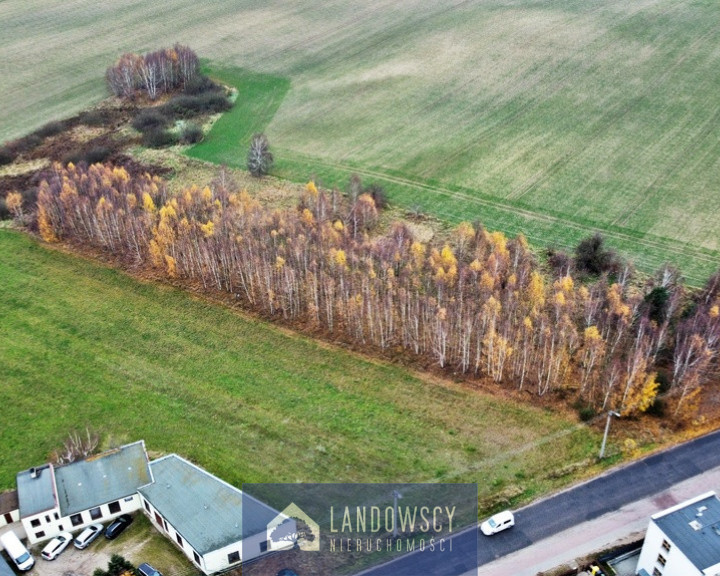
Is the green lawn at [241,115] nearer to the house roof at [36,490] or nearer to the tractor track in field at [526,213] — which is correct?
the tractor track in field at [526,213]

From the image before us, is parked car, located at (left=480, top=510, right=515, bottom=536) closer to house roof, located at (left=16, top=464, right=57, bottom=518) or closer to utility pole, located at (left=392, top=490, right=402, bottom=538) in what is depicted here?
utility pole, located at (left=392, top=490, right=402, bottom=538)

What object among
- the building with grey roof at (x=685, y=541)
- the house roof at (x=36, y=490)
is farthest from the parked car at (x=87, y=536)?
the building with grey roof at (x=685, y=541)

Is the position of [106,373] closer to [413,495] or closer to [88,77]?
[413,495]

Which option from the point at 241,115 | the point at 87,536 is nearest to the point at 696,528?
the point at 87,536

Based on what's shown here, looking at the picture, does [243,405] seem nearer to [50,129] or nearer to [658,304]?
[658,304]

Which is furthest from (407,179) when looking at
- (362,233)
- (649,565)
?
(649,565)

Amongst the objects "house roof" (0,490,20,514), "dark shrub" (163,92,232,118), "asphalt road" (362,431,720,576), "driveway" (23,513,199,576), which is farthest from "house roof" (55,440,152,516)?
"dark shrub" (163,92,232,118)
